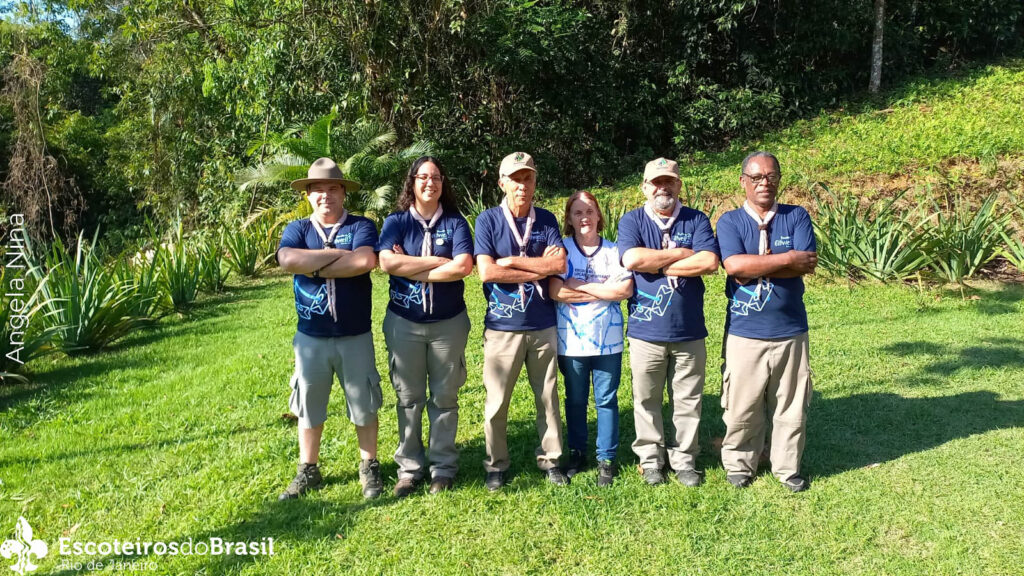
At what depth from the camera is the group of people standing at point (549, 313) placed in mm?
3891

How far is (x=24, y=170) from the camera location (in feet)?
54.2

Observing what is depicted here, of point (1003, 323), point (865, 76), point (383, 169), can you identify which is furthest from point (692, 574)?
point (865, 76)

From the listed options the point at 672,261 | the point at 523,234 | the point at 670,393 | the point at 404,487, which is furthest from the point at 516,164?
the point at 404,487

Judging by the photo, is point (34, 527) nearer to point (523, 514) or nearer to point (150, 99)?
point (523, 514)

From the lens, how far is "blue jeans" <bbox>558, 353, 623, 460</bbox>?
404cm

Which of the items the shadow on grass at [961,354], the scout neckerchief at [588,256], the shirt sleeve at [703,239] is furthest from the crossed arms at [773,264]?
the shadow on grass at [961,354]

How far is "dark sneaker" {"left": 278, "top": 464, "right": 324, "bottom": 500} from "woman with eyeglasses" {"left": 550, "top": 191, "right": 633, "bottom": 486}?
5.10ft

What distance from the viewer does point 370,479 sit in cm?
409

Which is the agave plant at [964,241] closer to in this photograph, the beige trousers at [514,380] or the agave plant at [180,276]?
the beige trousers at [514,380]

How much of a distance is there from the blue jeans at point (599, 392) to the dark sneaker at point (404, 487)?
3.23ft

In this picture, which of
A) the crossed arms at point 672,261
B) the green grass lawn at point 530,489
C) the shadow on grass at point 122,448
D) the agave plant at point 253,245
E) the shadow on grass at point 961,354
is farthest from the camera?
the agave plant at point 253,245

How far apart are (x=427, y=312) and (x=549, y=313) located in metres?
0.68

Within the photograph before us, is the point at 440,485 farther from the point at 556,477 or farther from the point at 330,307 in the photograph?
the point at 330,307

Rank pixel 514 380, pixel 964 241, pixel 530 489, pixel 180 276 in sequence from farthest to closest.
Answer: pixel 180 276 < pixel 964 241 < pixel 530 489 < pixel 514 380
